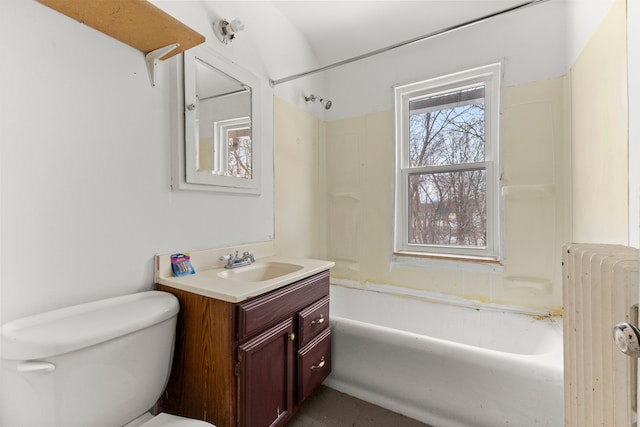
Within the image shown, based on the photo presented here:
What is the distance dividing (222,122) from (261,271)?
0.86 m

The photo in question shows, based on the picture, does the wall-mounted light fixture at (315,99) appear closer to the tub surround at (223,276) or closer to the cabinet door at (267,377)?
the tub surround at (223,276)

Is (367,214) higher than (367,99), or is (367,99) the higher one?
(367,99)

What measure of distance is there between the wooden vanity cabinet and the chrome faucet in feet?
1.12

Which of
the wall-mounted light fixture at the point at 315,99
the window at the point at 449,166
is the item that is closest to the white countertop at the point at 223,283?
the window at the point at 449,166

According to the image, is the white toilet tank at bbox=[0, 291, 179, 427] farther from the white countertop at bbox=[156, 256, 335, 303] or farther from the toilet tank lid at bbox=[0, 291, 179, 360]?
the white countertop at bbox=[156, 256, 335, 303]

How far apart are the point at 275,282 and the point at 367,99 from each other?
5.92 feet

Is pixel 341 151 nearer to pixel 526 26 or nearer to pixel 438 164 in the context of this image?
pixel 438 164

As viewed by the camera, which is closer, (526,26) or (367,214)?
(526,26)

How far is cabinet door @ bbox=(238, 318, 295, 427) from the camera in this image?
3.32ft

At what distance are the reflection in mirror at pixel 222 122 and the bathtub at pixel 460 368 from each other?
3.54 ft

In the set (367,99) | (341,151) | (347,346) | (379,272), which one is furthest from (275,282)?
(367,99)

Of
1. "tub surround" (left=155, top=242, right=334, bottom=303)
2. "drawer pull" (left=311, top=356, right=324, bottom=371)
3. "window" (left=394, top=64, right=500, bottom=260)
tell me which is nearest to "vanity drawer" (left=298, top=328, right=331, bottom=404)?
"drawer pull" (left=311, top=356, right=324, bottom=371)

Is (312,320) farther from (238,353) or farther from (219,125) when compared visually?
(219,125)

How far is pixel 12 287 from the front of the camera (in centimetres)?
83
